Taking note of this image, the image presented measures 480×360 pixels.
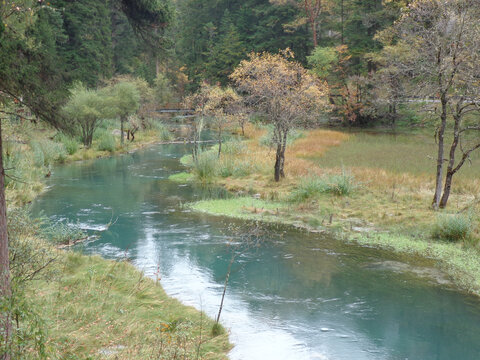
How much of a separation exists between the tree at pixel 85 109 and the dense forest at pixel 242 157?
127 mm

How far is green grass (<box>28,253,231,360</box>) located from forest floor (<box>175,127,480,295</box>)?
5.46 meters

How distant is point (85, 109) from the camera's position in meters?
26.0

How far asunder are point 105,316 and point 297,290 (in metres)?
3.91

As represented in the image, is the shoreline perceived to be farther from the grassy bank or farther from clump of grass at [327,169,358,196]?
the grassy bank

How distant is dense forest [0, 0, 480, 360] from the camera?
5160 mm

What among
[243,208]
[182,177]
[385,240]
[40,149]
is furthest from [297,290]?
[40,149]

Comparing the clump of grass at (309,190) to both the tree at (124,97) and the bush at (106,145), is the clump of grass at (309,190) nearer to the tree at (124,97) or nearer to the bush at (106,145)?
the bush at (106,145)

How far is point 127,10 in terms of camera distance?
872cm

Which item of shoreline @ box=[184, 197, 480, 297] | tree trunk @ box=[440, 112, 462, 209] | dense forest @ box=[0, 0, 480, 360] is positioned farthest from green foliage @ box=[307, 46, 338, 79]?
tree trunk @ box=[440, 112, 462, 209]

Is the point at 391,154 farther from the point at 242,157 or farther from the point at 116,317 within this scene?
the point at 116,317

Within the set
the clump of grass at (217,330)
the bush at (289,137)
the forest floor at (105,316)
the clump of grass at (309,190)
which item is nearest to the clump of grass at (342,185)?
the clump of grass at (309,190)

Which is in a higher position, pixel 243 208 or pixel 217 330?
pixel 243 208

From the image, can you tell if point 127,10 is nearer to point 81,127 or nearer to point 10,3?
point 10,3

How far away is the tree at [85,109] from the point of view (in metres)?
26.1
